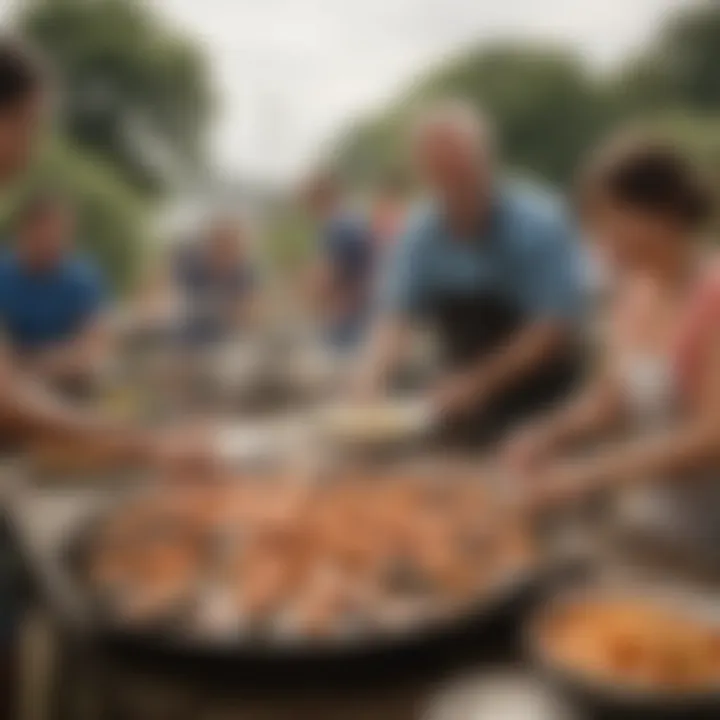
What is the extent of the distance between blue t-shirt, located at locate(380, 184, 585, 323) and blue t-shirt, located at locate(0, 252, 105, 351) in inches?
9.5

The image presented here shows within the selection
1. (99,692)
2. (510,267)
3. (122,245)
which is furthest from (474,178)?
(99,692)

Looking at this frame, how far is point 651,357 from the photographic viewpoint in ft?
3.52

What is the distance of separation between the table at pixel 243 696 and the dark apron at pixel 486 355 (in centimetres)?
19

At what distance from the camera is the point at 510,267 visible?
3.56ft

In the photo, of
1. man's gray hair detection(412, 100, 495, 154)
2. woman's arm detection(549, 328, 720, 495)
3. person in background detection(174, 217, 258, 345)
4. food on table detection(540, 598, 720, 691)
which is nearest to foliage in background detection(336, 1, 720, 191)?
man's gray hair detection(412, 100, 495, 154)

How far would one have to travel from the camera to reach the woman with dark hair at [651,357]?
1064 millimetres

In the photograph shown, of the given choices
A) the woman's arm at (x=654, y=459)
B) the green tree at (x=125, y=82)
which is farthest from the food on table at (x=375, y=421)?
the green tree at (x=125, y=82)

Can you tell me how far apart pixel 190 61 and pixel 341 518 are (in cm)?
39

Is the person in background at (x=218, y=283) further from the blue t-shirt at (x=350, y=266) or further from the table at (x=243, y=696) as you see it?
the table at (x=243, y=696)

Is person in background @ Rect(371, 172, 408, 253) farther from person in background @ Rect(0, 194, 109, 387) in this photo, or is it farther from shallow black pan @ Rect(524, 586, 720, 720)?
shallow black pan @ Rect(524, 586, 720, 720)

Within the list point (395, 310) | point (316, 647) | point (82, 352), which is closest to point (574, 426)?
point (395, 310)

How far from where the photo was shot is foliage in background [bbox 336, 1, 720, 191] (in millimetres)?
1064

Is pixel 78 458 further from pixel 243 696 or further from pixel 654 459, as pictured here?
pixel 654 459

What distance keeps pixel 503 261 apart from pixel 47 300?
1.22ft
